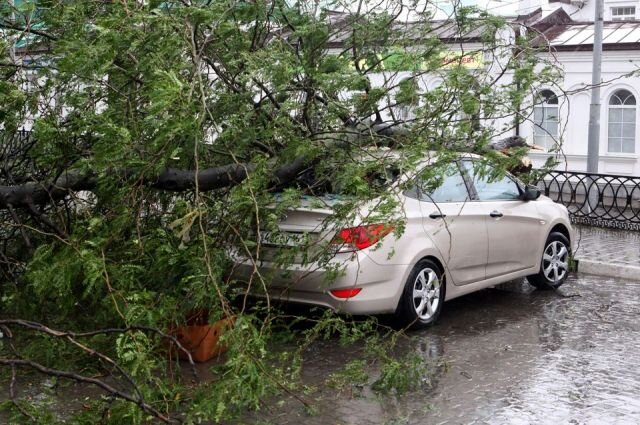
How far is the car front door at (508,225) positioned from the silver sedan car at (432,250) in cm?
1

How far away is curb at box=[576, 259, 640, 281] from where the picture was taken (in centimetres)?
1113

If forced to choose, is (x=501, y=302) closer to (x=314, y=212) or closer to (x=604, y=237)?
(x=314, y=212)

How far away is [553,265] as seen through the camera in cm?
1022

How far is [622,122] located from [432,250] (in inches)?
709

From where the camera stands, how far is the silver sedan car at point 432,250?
7.18 meters

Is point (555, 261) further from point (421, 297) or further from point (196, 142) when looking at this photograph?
point (196, 142)

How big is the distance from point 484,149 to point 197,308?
8.04 feet

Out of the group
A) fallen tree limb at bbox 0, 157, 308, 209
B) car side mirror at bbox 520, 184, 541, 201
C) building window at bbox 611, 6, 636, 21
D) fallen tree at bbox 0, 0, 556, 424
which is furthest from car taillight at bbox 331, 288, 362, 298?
building window at bbox 611, 6, 636, 21

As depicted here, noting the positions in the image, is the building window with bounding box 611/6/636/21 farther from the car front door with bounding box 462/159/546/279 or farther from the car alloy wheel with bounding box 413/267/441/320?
the car alloy wheel with bounding box 413/267/441/320

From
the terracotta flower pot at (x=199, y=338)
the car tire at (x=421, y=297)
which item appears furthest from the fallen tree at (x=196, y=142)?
the car tire at (x=421, y=297)

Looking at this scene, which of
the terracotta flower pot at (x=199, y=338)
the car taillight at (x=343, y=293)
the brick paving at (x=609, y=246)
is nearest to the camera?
the terracotta flower pot at (x=199, y=338)

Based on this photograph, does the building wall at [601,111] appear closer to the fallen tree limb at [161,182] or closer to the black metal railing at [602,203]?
the black metal railing at [602,203]

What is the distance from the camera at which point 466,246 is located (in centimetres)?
880

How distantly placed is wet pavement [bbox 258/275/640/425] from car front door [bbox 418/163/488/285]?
1.73 feet
